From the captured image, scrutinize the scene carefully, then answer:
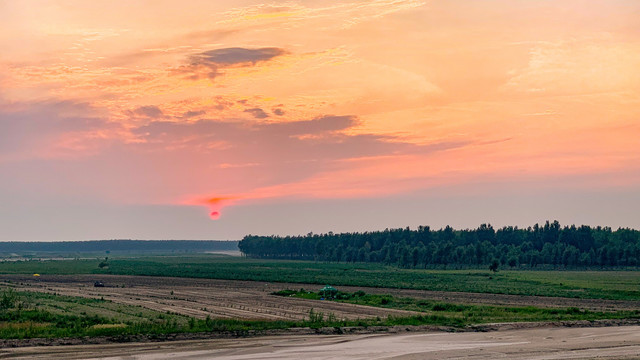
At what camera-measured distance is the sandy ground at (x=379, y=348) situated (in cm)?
3259

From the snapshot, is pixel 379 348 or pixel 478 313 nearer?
pixel 379 348

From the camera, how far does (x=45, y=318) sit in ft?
165

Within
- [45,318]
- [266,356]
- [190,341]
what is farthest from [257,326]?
[45,318]

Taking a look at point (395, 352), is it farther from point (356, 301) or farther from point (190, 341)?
point (356, 301)

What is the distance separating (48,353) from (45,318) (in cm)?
1973

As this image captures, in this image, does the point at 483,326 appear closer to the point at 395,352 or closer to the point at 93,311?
the point at 395,352

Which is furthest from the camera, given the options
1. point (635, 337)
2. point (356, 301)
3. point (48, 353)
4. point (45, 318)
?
point (356, 301)

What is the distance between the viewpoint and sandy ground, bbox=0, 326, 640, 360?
3259cm

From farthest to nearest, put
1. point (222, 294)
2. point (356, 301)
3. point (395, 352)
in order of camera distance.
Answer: point (222, 294) < point (356, 301) < point (395, 352)

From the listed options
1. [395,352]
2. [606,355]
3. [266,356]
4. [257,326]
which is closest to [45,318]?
[257,326]

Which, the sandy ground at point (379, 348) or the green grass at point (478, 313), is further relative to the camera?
the green grass at point (478, 313)

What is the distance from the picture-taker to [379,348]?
118ft

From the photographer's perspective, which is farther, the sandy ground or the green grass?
the green grass

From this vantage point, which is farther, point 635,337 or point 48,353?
point 635,337
